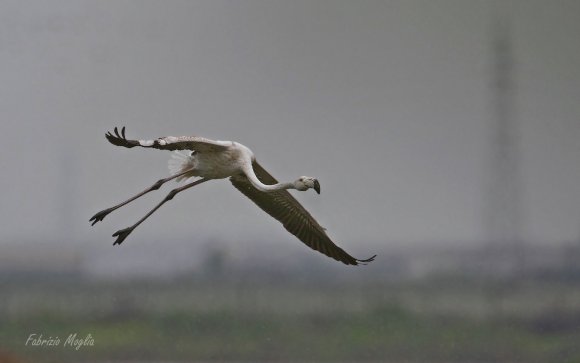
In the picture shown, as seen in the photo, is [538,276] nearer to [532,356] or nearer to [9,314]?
[532,356]

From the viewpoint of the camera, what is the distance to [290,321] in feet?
55.2

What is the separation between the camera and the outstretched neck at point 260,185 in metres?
10.6

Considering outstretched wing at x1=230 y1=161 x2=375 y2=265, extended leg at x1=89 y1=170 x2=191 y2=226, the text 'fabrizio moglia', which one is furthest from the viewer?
the text 'fabrizio moglia'

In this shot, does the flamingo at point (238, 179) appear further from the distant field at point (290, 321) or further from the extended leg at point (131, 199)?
the distant field at point (290, 321)

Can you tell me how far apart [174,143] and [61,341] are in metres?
5.89

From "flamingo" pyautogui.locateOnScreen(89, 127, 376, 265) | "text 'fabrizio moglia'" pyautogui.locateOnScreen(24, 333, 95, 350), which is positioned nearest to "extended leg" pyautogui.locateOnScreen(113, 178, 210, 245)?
"flamingo" pyautogui.locateOnScreen(89, 127, 376, 265)

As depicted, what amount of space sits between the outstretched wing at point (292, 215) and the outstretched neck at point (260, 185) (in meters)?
0.83

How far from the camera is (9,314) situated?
16.0m

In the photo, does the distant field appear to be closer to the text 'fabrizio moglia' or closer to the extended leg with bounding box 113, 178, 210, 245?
the text 'fabrizio moglia'

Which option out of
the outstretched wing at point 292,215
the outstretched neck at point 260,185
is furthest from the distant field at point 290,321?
the outstretched neck at point 260,185

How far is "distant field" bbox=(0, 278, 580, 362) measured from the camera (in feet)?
53.3

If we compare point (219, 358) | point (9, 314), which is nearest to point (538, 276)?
point (219, 358)

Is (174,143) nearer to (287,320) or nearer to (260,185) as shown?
(260,185)

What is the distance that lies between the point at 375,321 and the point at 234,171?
611 centimetres
